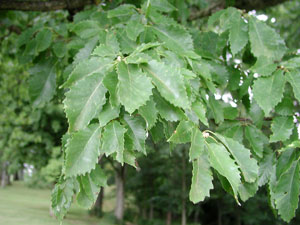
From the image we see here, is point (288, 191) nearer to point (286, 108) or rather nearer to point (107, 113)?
point (286, 108)

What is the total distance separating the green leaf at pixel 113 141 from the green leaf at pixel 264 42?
35.0 inches

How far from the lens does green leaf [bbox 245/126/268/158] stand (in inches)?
57.9

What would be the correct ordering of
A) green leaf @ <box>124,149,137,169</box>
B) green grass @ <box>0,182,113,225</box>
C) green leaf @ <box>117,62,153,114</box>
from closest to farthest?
green leaf @ <box>117,62,153,114</box> < green leaf @ <box>124,149,137,169</box> < green grass @ <box>0,182,113,225</box>

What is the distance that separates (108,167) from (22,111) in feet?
17.4

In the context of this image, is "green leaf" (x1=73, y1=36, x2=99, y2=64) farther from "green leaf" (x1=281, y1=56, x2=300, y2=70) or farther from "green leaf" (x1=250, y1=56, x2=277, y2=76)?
"green leaf" (x1=281, y1=56, x2=300, y2=70)

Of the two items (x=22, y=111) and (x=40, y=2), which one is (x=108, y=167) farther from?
(x=40, y=2)

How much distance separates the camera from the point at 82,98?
86 cm

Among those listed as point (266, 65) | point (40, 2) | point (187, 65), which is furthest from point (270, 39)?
point (40, 2)

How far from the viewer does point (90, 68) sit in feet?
2.98

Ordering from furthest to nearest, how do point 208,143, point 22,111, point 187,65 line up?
1. point 22,111
2. point 187,65
3. point 208,143

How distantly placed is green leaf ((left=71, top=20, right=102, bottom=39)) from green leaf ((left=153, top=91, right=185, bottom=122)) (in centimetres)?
71

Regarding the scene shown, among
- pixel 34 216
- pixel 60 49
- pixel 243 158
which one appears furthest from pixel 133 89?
pixel 34 216

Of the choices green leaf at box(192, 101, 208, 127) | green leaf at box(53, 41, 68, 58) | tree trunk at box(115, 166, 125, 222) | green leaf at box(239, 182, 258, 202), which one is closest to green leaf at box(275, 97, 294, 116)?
green leaf at box(239, 182, 258, 202)

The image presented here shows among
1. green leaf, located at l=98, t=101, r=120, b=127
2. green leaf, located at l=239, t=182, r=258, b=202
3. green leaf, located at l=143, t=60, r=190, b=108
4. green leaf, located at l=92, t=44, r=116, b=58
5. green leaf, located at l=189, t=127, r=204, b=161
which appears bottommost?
green leaf, located at l=239, t=182, r=258, b=202
